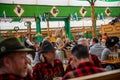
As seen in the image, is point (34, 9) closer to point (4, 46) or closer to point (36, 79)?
point (36, 79)

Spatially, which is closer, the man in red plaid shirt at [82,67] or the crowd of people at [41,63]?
the crowd of people at [41,63]

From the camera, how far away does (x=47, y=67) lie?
393 cm

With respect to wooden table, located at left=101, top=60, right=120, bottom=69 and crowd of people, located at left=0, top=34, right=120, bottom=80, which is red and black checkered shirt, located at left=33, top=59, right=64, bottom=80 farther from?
wooden table, located at left=101, top=60, right=120, bottom=69

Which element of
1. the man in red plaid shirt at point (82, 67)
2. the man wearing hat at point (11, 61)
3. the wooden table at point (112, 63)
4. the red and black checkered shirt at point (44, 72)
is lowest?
the wooden table at point (112, 63)

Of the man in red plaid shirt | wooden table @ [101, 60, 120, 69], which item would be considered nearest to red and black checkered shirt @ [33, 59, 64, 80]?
the man in red plaid shirt

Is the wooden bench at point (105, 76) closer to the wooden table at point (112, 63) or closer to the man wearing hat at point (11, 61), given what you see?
the man wearing hat at point (11, 61)

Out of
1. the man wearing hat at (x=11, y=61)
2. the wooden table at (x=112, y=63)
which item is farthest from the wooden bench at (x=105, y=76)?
the wooden table at (x=112, y=63)

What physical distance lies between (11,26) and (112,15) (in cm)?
743

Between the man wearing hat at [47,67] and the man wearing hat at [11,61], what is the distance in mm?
1567

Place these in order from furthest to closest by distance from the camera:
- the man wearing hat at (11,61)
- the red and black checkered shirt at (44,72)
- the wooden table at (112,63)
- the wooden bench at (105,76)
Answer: the wooden table at (112,63) → the red and black checkered shirt at (44,72) → the man wearing hat at (11,61) → the wooden bench at (105,76)

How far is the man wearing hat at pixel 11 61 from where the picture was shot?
89.4 inches

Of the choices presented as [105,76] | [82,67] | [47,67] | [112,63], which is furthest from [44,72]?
[112,63]

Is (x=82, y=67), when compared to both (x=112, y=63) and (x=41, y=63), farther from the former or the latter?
(x=112, y=63)

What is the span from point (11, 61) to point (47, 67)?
1.67 m
